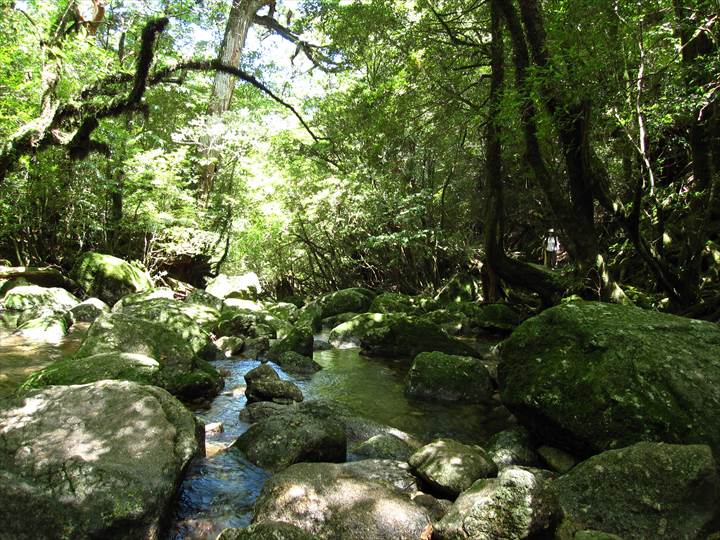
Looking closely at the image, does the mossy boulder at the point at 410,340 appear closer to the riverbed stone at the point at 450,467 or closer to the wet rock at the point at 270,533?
the riverbed stone at the point at 450,467

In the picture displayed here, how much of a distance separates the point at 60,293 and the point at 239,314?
5.18m

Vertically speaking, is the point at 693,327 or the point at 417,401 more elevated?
the point at 693,327

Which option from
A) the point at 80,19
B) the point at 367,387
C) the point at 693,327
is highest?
the point at 80,19

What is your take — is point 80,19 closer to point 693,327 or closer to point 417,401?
point 417,401

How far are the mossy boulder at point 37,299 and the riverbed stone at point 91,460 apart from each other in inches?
346

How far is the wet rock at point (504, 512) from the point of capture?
9.32ft

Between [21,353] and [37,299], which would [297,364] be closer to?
[21,353]

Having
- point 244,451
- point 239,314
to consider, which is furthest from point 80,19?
point 244,451

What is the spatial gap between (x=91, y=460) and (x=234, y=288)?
51.7 ft

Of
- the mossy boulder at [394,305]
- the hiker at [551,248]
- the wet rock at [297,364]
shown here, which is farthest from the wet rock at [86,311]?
the hiker at [551,248]

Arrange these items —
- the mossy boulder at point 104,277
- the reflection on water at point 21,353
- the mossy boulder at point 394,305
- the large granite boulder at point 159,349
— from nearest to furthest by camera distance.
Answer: the large granite boulder at point 159,349
the reflection on water at point 21,353
the mossy boulder at point 394,305
the mossy boulder at point 104,277

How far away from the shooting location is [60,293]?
1251cm

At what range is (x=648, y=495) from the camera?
320cm

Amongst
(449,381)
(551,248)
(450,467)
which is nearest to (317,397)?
(449,381)
